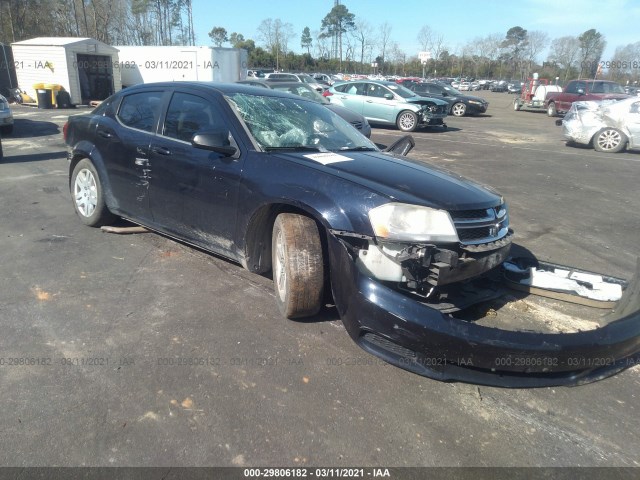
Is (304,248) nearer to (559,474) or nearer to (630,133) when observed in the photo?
(559,474)

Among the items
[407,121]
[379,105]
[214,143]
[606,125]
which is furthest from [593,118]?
[214,143]

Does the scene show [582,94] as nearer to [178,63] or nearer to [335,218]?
[178,63]

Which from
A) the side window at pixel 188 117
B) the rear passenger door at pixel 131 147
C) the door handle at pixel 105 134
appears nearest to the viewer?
the side window at pixel 188 117

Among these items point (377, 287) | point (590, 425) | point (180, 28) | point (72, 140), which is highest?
point (180, 28)

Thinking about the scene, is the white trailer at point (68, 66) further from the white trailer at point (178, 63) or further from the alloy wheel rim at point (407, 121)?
the alloy wheel rim at point (407, 121)

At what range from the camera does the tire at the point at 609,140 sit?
41.9ft

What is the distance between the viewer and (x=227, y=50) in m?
27.6

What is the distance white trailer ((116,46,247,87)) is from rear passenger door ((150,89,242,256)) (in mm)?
24548

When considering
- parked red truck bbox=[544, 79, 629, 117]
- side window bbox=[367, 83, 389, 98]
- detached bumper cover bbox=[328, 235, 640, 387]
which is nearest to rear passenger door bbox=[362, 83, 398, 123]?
side window bbox=[367, 83, 389, 98]

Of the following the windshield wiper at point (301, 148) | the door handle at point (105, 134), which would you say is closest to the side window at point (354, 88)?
the door handle at point (105, 134)

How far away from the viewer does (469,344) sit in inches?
95.3

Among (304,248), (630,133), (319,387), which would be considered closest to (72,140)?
(304,248)

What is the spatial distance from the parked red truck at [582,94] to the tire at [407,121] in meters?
8.92

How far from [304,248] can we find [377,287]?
26.7 inches
